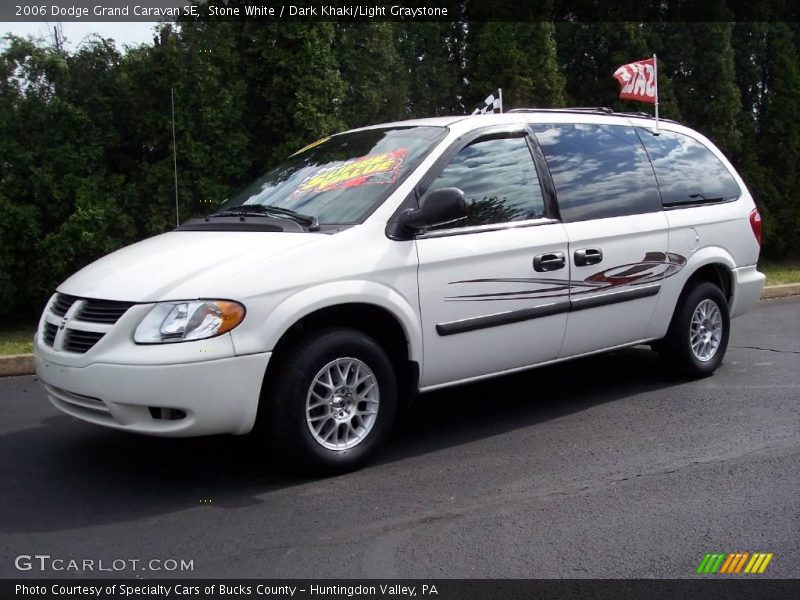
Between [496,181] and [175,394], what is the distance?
2.36 meters

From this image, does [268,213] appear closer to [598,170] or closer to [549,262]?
[549,262]

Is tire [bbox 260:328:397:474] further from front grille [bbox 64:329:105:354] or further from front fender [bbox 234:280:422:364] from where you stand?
front grille [bbox 64:329:105:354]

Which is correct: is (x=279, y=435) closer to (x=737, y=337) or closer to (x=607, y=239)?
(x=607, y=239)

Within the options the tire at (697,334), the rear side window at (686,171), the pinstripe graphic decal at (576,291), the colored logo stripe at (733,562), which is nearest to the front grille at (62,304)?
the pinstripe graphic decal at (576,291)

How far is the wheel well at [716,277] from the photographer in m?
6.43

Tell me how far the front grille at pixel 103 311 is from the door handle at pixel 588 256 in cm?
275

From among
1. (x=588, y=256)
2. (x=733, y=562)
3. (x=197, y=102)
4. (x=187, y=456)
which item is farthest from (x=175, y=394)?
(x=197, y=102)

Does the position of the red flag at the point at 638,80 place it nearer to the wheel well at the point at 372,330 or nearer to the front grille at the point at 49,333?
the wheel well at the point at 372,330

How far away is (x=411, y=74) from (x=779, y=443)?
8198 millimetres

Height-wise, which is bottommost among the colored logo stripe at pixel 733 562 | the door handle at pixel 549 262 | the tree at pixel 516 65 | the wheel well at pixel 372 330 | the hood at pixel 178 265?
the colored logo stripe at pixel 733 562

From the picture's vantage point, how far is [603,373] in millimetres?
6895

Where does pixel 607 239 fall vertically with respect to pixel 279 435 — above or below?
above
